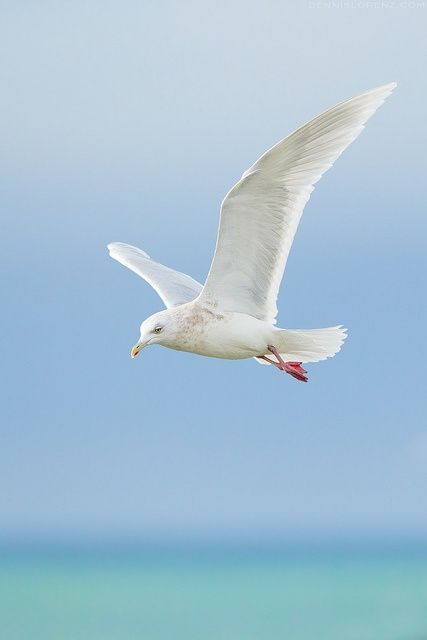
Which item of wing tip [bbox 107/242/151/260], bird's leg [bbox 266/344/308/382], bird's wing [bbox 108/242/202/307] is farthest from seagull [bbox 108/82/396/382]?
wing tip [bbox 107/242/151/260]

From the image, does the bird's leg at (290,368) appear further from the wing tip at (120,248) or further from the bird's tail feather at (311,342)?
the wing tip at (120,248)

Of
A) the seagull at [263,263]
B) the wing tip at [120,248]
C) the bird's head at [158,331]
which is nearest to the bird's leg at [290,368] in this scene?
the seagull at [263,263]

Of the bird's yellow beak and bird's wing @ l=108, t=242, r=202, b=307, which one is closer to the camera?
the bird's yellow beak

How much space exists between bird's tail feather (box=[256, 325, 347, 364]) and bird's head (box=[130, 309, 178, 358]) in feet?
2.16

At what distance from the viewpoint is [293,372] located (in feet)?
29.8

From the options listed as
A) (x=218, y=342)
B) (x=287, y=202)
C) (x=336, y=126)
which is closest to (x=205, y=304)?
(x=218, y=342)

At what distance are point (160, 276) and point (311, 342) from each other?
1620 mm

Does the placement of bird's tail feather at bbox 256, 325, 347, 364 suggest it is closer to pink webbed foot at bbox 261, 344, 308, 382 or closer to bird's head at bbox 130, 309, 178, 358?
pink webbed foot at bbox 261, 344, 308, 382

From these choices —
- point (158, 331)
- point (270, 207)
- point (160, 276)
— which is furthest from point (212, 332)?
point (160, 276)

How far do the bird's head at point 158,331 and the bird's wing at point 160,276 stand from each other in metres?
0.61

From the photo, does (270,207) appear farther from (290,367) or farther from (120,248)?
(120,248)

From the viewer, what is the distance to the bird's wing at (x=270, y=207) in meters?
8.40

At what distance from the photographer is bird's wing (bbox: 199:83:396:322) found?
840 cm

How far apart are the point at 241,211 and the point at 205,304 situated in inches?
27.2
